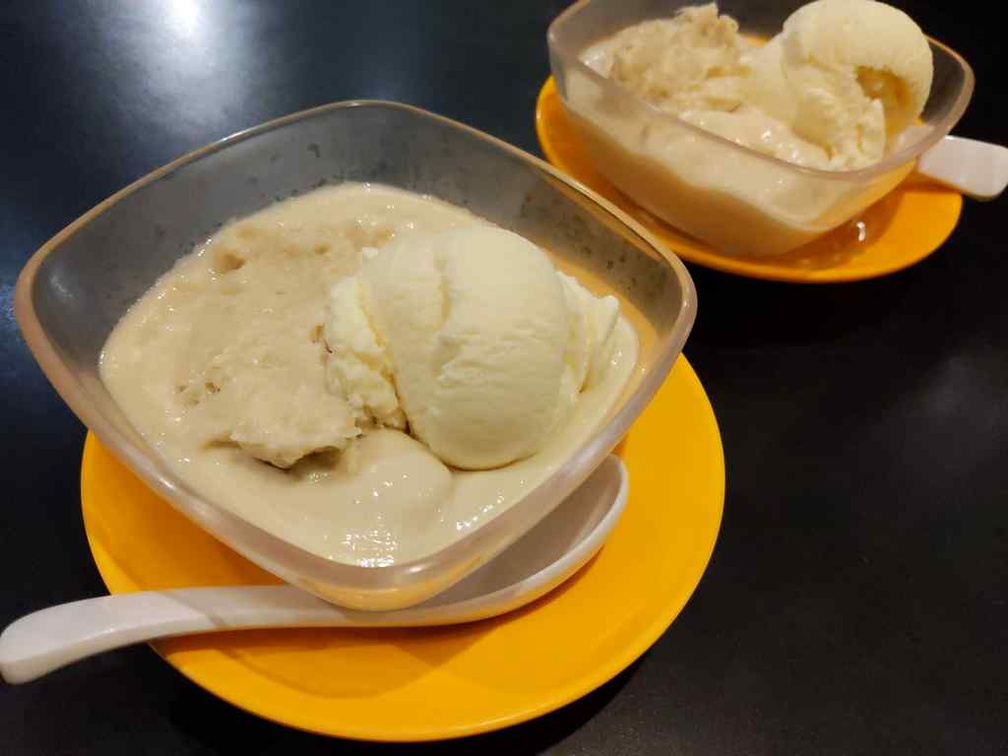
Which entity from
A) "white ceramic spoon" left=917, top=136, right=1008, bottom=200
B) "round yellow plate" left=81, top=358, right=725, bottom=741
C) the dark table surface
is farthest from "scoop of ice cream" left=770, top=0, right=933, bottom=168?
"round yellow plate" left=81, top=358, right=725, bottom=741

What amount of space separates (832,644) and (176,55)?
2.11 m

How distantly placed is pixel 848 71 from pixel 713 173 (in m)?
0.40

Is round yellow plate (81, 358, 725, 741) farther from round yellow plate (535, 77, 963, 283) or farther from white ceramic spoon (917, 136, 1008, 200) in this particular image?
white ceramic spoon (917, 136, 1008, 200)

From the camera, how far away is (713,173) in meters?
1.59

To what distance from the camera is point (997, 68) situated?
252 centimetres

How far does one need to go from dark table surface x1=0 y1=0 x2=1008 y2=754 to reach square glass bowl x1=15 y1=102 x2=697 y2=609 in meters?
0.34

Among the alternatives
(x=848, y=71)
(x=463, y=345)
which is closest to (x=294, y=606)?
(x=463, y=345)

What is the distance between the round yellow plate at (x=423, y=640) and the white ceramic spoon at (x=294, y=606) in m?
0.03

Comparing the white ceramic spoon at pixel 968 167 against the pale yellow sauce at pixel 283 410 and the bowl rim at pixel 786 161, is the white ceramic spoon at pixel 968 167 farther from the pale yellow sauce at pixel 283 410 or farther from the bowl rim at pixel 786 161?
the pale yellow sauce at pixel 283 410

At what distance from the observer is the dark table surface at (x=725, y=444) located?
1.08 metres

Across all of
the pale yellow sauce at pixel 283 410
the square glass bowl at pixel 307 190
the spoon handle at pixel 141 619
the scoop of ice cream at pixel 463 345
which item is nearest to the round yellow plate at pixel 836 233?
the square glass bowl at pixel 307 190

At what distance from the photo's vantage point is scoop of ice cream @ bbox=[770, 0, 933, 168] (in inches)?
66.2

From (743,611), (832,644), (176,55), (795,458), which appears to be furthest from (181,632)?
(176,55)

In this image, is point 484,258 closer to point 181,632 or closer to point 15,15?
point 181,632
